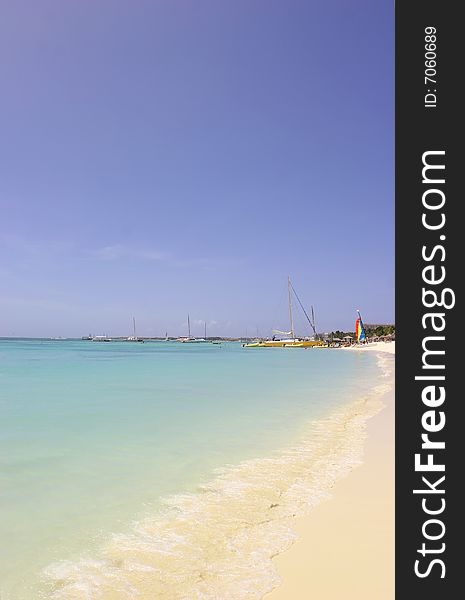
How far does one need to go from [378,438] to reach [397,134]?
7036mm

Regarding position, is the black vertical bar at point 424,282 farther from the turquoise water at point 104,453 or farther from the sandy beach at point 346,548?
the turquoise water at point 104,453

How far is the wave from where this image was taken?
3020mm

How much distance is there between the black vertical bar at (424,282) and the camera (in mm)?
1882

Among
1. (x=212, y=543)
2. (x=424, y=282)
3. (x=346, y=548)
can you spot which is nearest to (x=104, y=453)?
(x=212, y=543)

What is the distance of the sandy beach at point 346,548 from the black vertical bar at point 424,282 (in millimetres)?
1248

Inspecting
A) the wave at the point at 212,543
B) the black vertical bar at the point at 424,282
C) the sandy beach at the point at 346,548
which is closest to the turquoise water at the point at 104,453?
the wave at the point at 212,543

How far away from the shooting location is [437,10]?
2.12 metres

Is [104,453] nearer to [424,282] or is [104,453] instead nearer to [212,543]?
[212,543]

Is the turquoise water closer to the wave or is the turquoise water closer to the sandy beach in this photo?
the wave

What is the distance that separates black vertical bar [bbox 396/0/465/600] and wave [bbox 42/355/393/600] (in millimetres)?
1503

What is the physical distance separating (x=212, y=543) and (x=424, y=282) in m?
3.10

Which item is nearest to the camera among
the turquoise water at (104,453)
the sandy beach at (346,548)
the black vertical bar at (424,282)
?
the black vertical bar at (424,282)

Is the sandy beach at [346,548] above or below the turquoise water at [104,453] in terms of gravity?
above

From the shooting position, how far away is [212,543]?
3.74 meters
